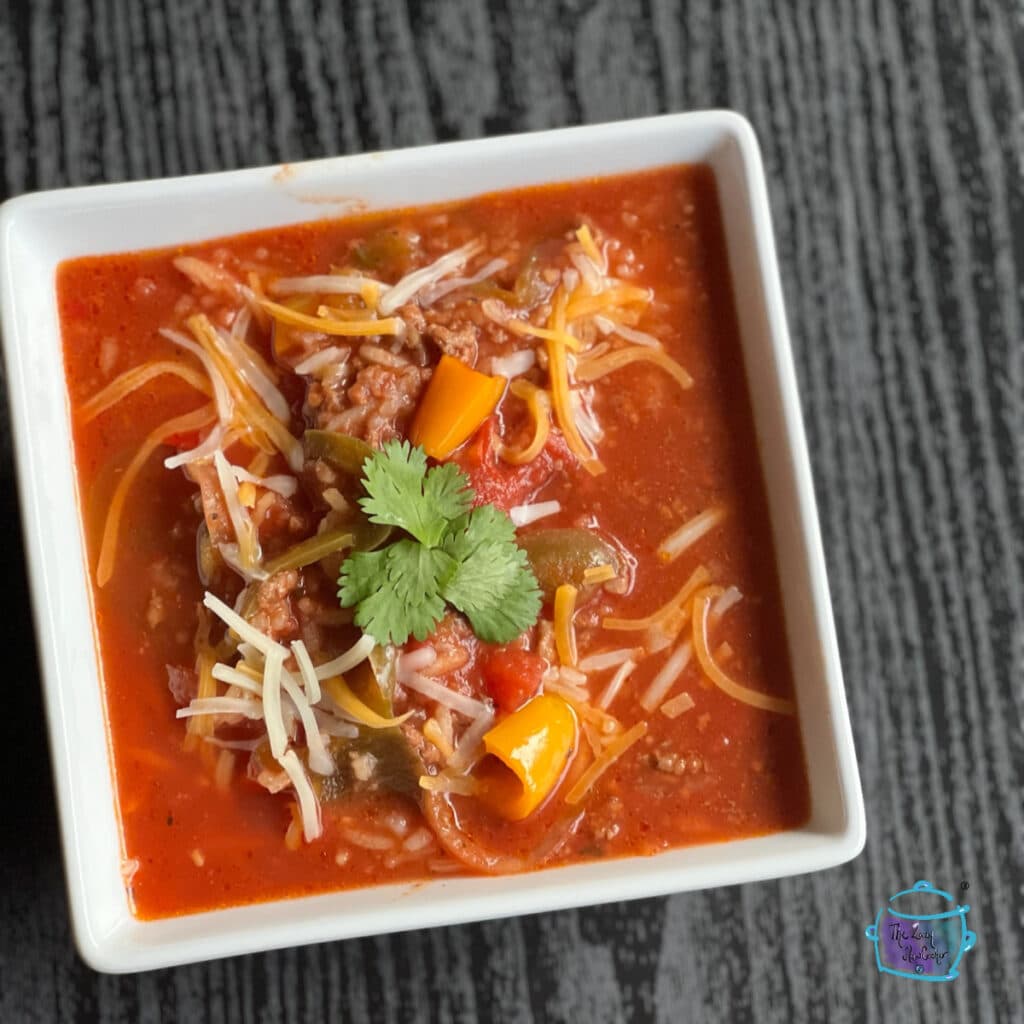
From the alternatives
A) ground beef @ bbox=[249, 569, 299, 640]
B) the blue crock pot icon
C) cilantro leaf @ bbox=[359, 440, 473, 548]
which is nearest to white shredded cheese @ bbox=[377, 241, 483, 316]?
cilantro leaf @ bbox=[359, 440, 473, 548]

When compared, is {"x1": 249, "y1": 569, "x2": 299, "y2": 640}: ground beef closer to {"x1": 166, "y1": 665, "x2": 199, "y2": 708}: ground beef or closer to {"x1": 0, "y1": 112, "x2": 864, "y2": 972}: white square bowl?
{"x1": 166, "y1": 665, "x2": 199, "y2": 708}: ground beef

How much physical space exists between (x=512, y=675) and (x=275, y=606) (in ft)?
1.84

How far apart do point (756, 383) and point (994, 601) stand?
113 cm

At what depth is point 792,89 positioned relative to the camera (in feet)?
10.5

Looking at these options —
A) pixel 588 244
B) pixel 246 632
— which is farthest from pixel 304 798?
pixel 588 244

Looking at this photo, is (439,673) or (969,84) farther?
(969,84)

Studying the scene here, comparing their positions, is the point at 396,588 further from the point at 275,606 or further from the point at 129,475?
the point at 129,475

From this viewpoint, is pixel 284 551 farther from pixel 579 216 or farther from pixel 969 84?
pixel 969 84

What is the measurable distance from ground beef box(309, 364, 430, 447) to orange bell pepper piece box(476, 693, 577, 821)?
0.71 m

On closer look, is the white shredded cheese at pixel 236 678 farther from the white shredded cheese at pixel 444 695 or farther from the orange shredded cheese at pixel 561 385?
the orange shredded cheese at pixel 561 385

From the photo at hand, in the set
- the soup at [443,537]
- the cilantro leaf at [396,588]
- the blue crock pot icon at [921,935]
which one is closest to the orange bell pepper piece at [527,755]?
the soup at [443,537]

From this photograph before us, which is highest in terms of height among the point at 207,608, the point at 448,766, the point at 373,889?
the point at 207,608

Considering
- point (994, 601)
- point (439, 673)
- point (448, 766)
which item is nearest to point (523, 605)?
point (439, 673)

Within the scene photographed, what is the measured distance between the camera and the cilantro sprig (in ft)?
7.80
